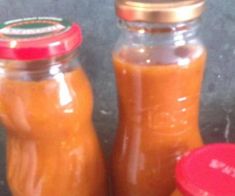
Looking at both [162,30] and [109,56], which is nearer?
[162,30]

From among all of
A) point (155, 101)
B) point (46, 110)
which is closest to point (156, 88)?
point (155, 101)

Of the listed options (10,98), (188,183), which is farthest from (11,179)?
(188,183)

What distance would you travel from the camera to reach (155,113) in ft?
1.71

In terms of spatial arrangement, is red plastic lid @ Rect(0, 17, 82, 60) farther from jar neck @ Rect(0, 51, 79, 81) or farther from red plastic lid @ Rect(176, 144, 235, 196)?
red plastic lid @ Rect(176, 144, 235, 196)

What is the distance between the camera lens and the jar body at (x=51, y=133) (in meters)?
0.49

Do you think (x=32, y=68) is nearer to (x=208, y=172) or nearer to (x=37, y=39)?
(x=37, y=39)

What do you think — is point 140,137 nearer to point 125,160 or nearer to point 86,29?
point 125,160

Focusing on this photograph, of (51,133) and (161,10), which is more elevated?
(161,10)

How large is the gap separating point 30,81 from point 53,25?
2.6 inches

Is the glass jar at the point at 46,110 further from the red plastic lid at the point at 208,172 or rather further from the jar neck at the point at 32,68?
the red plastic lid at the point at 208,172

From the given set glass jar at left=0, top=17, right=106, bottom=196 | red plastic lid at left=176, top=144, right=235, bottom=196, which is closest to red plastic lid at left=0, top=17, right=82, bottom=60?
glass jar at left=0, top=17, right=106, bottom=196

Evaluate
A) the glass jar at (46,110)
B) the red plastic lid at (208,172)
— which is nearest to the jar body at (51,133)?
the glass jar at (46,110)

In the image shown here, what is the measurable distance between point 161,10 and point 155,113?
114 millimetres

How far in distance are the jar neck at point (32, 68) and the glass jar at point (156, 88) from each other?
65 millimetres
